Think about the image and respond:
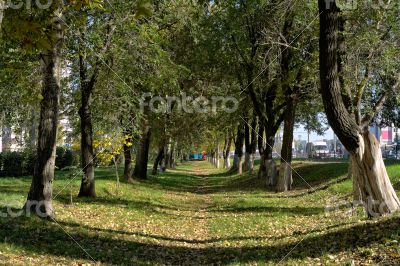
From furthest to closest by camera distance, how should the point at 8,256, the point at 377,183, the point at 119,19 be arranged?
the point at 119,19, the point at 377,183, the point at 8,256

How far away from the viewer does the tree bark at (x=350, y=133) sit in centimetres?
972

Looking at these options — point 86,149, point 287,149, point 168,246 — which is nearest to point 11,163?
point 86,149

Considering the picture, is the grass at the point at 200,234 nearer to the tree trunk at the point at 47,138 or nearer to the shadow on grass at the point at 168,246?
the shadow on grass at the point at 168,246

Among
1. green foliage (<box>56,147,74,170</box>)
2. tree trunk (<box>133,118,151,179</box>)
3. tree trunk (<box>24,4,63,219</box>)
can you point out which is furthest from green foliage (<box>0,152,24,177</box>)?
tree trunk (<box>24,4,63,219</box>)

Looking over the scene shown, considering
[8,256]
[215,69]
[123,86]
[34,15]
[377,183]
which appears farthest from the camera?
[215,69]

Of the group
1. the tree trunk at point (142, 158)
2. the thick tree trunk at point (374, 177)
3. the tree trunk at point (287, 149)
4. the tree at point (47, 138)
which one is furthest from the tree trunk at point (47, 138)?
the tree trunk at point (142, 158)

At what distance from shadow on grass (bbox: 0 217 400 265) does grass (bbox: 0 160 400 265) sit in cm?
2

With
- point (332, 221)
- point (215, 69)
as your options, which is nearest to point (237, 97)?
point (215, 69)

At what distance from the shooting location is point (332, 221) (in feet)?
42.2

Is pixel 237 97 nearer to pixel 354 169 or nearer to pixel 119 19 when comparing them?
pixel 119 19

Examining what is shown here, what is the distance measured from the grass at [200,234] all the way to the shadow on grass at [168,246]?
0.06ft

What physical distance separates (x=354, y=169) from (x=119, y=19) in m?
8.90

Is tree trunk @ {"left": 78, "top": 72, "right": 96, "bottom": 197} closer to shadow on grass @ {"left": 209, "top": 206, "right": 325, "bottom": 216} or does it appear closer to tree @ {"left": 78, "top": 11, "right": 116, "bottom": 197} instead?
tree @ {"left": 78, "top": 11, "right": 116, "bottom": 197}

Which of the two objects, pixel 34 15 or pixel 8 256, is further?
pixel 34 15
